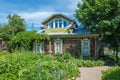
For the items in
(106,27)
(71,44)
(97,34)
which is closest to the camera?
(106,27)

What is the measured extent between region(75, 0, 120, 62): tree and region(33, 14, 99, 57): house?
4.22 ft

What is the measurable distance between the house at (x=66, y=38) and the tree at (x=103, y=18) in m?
1.29

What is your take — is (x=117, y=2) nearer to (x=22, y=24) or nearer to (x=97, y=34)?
(x=97, y=34)

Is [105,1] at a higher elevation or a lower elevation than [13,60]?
higher

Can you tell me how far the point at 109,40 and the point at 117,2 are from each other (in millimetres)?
4761

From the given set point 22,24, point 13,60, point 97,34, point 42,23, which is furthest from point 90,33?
point 22,24

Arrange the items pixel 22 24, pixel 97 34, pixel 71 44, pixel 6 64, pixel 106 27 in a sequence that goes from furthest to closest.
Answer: pixel 22 24 → pixel 71 44 → pixel 97 34 → pixel 106 27 → pixel 6 64

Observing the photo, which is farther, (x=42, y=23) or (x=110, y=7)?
(x=42, y=23)

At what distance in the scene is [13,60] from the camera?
1141 cm

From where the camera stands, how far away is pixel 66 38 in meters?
31.5

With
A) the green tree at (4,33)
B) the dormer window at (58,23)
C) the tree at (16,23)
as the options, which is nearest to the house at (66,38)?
the dormer window at (58,23)

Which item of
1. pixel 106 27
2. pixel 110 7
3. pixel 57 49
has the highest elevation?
pixel 110 7

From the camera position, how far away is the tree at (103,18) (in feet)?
87.9

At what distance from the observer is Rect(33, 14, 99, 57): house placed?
30178 mm
